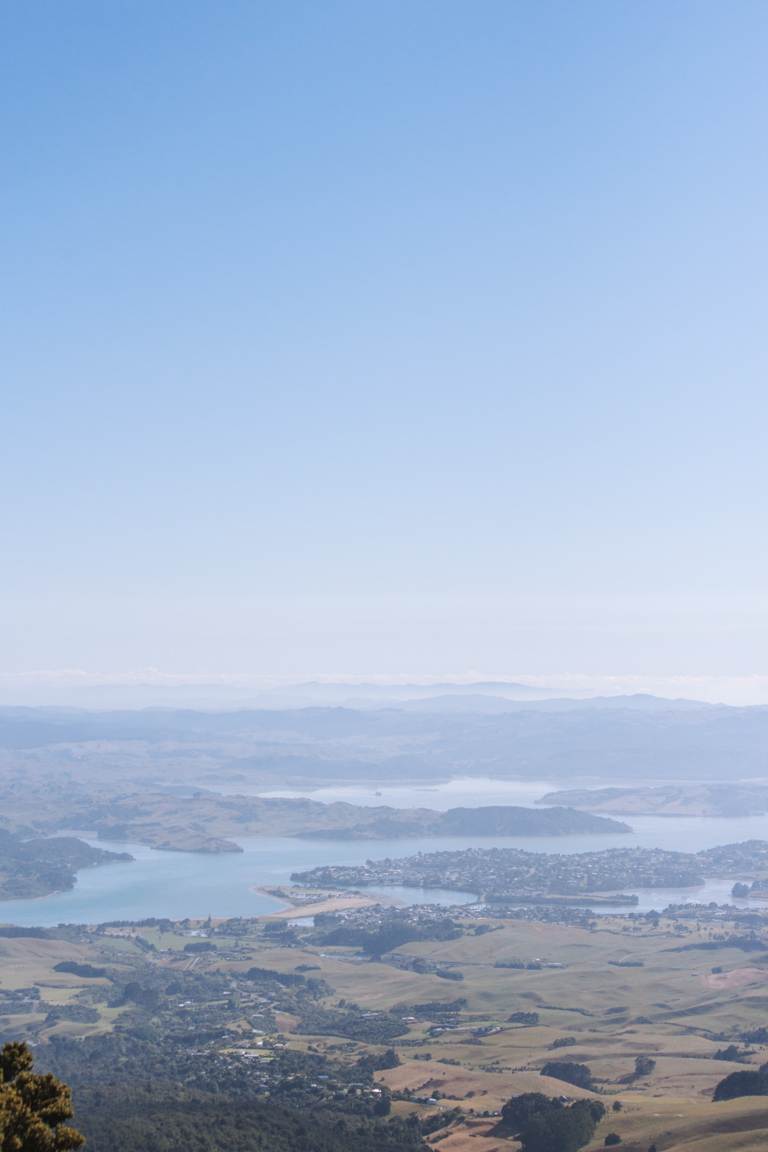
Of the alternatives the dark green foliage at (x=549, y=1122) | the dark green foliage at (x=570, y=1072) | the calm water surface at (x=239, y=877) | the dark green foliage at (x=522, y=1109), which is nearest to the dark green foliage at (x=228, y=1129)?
the dark green foliage at (x=522, y=1109)

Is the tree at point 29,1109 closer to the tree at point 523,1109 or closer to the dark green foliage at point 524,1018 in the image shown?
the tree at point 523,1109

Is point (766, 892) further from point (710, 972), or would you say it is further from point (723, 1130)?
point (723, 1130)

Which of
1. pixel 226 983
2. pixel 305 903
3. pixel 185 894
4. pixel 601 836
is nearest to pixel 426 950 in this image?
pixel 226 983

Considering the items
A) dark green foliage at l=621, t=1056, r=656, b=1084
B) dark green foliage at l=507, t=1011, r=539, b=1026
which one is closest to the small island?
dark green foliage at l=507, t=1011, r=539, b=1026

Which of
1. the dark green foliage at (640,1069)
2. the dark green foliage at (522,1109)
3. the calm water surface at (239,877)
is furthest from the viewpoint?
the calm water surface at (239,877)

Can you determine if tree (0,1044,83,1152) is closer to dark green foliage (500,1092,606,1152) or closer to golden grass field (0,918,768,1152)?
golden grass field (0,918,768,1152)

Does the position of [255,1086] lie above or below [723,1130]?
below
